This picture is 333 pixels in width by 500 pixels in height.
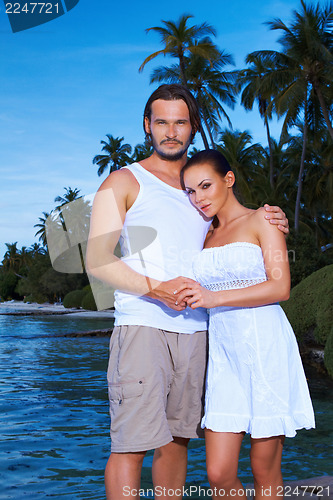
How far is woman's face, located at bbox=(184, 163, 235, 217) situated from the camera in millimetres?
3131

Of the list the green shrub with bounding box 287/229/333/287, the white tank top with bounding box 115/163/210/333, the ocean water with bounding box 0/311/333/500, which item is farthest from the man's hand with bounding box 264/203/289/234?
the green shrub with bounding box 287/229/333/287

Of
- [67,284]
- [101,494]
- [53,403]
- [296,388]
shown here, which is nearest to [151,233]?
[296,388]

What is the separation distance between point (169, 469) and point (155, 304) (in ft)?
3.26

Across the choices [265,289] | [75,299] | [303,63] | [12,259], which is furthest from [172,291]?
[12,259]

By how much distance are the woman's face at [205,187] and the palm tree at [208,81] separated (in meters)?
31.2

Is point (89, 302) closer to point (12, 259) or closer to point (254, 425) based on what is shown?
point (254, 425)

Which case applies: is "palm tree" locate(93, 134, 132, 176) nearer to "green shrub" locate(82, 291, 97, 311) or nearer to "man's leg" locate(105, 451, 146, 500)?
"green shrub" locate(82, 291, 97, 311)

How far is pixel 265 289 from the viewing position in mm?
2906

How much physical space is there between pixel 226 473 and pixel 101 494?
2.42 meters

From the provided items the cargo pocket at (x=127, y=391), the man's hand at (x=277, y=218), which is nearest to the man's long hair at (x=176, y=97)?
the man's hand at (x=277, y=218)

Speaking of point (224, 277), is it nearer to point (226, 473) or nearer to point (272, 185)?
point (226, 473)

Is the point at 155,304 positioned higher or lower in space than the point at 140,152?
lower

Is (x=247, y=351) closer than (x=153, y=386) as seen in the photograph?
No

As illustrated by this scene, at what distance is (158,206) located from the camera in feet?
10.1
